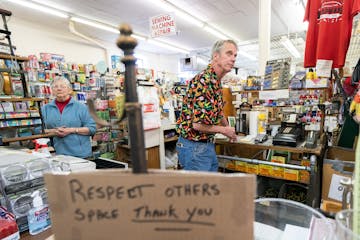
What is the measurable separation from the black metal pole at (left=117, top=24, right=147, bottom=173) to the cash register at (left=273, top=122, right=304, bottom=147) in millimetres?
1657

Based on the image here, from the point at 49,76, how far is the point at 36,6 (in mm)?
1676

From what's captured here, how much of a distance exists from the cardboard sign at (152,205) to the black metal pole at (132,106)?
33 millimetres

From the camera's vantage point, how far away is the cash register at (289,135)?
1.77 metres

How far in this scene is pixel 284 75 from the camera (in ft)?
6.97

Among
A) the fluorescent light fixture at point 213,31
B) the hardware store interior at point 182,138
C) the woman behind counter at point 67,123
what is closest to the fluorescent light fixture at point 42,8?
the hardware store interior at point 182,138

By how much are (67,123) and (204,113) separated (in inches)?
55.2

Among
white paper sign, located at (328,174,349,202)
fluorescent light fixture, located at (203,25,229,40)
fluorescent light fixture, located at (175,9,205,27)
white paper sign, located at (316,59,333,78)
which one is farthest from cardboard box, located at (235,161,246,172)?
fluorescent light fixture, located at (203,25,229,40)

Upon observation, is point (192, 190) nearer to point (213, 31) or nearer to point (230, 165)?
point (230, 165)

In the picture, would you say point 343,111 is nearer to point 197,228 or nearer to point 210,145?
point 210,145

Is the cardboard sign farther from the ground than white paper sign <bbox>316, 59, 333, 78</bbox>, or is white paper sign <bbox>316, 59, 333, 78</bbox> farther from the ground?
white paper sign <bbox>316, 59, 333, 78</bbox>

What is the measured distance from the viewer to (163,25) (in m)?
4.30

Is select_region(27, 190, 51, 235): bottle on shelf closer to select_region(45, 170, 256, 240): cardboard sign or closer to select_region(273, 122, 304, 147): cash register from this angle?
select_region(45, 170, 256, 240): cardboard sign

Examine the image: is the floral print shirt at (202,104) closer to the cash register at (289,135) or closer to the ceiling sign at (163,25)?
the cash register at (289,135)

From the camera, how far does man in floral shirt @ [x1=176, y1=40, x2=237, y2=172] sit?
1.51m
